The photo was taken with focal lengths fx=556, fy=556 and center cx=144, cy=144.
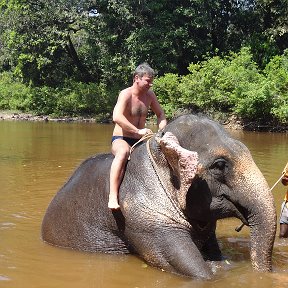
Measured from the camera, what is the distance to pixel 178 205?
4.71 meters

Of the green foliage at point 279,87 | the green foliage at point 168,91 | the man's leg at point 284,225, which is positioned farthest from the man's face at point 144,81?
the green foliage at point 168,91

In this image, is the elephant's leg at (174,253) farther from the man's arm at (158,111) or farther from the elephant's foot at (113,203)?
the man's arm at (158,111)

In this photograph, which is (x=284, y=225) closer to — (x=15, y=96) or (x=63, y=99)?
(x=63, y=99)

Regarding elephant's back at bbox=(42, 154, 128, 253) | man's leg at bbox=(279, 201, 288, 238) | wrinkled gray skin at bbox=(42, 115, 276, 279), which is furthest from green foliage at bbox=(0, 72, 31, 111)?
wrinkled gray skin at bbox=(42, 115, 276, 279)

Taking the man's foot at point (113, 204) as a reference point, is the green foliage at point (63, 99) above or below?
below

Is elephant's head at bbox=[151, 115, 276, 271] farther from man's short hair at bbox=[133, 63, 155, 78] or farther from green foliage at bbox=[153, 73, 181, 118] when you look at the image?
green foliage at bbox=[153, 73, 181, 118]

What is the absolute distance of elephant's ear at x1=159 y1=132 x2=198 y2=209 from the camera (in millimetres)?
4410

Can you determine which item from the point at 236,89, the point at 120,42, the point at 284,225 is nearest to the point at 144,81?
the point at 284,225

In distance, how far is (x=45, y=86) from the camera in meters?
35.8

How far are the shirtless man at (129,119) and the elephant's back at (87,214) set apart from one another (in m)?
0.22

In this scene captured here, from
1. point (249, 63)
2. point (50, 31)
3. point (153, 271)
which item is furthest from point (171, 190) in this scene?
point (50, 31)

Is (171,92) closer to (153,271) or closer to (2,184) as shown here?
(2,184)

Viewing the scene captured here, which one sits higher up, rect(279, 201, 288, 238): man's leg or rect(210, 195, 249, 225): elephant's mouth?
rect(210, 195, 249, 225): elephant's mouth

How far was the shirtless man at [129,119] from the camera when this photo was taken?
4.96 m
